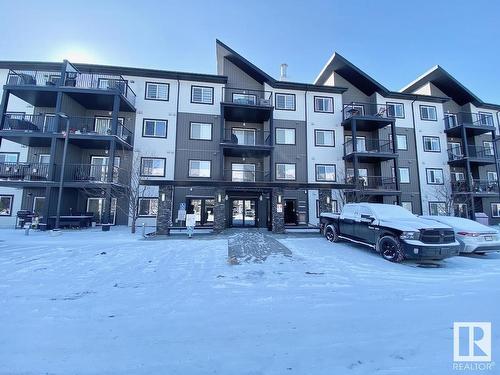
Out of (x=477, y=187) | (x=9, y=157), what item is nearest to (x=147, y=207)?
(x=9, y=157)

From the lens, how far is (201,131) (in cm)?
2053

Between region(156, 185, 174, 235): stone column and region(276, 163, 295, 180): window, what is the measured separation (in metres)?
9.70

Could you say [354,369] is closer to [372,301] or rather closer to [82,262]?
[372,301]

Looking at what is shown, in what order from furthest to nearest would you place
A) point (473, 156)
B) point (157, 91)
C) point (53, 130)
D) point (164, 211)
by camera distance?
point (473, 156), point (157, 91), point (53, 130), point (164, 211)

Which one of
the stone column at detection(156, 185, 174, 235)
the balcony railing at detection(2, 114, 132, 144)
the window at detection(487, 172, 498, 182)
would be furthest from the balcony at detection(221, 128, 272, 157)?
the window at detection(487, 172, 498, 182)

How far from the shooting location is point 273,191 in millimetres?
16094

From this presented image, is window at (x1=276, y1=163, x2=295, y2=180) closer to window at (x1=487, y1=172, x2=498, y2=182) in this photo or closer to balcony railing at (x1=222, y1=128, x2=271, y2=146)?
balcony railing at (x1=222, y1=128, x2=271, y2=146)

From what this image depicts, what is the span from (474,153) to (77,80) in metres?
36.8

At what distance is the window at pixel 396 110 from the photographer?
77.6 ft

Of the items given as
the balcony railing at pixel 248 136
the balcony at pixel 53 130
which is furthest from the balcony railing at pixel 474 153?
the balcony at pixel 53 130

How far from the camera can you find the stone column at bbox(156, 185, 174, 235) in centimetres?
1448

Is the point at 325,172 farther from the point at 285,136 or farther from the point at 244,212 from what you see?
the point at 244,212

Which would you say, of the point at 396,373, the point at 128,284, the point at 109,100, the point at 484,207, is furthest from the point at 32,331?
the point at 484,207

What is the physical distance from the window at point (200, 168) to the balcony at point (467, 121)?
23469 millimetres
